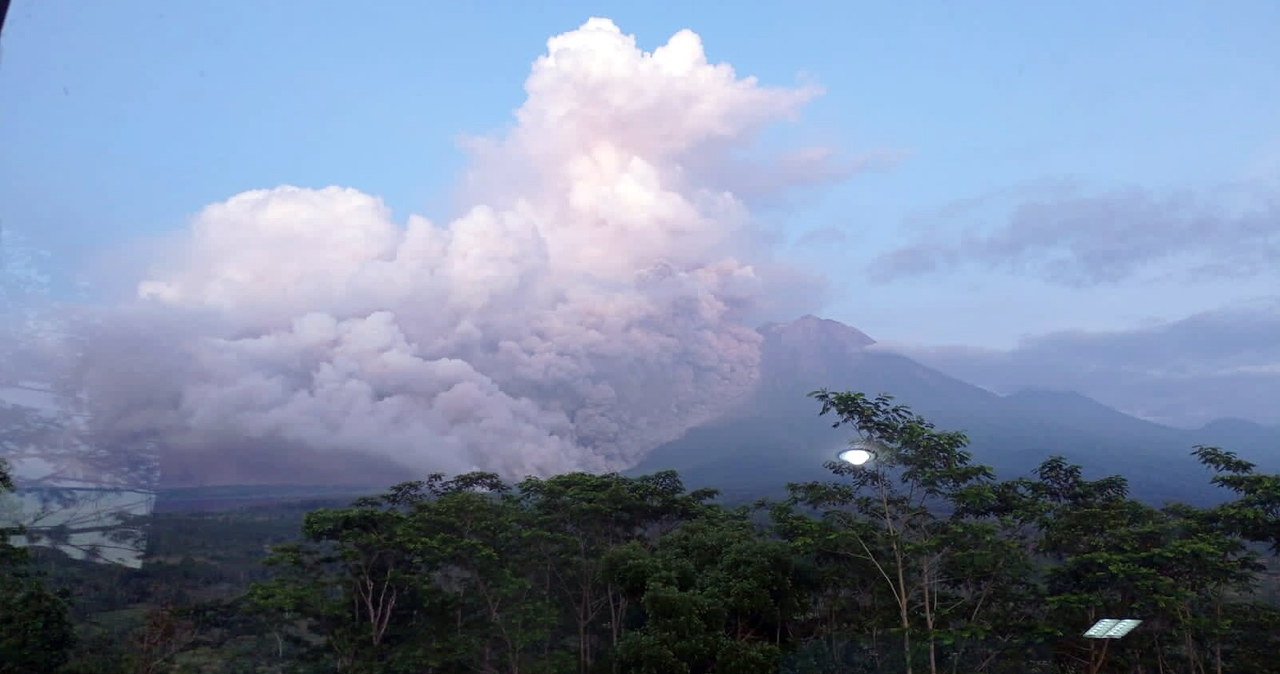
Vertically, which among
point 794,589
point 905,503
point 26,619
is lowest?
point 26,619

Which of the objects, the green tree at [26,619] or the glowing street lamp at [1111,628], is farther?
the green tree at [26,619]

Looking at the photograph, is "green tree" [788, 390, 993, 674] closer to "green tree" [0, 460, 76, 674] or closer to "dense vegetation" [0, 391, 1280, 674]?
"dense vegetation" [0, 391, 1280, 674]

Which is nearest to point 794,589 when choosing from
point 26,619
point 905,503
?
point 905,503

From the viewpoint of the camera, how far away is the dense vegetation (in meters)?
12.1

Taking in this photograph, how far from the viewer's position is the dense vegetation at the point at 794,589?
12.1m

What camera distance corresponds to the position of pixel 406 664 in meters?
13.4

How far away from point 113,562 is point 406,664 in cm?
730

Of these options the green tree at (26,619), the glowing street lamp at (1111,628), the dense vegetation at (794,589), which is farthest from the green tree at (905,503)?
the green tree at (26,619)

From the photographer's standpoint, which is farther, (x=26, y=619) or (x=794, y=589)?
(x=794, y=589)

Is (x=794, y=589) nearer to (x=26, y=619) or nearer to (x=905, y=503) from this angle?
(x=905, y=503)

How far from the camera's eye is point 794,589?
13.8 meters

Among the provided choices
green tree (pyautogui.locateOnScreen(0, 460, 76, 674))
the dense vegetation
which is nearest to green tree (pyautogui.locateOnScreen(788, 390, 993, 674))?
the dense vegetation

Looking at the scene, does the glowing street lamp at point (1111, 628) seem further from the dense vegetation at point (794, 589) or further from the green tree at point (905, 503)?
the green tree at point (905, 503)

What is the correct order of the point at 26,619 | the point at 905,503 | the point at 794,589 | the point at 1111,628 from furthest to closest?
1. the point at 794,589
2. the point at 905,503
3. the point at 26,619
4. the point at 1111,628
